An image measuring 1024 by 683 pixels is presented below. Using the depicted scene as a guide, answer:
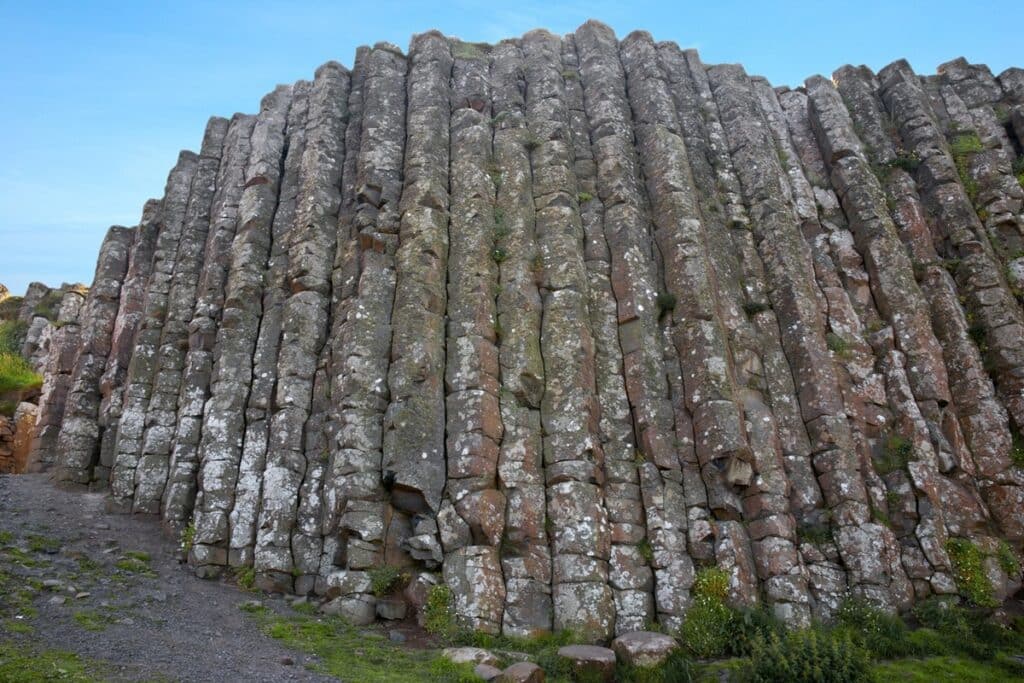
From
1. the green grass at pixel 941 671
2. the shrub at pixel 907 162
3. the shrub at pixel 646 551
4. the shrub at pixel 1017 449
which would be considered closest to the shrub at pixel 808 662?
the green grass at pixel 941 671

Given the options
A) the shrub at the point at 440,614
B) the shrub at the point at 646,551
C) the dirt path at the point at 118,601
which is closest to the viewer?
the dirt path at the point at 118,601

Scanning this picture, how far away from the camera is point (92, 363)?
24453 millimetres

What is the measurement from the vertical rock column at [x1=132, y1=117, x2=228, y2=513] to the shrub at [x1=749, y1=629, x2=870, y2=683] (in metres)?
15.6

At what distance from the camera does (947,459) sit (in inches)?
742

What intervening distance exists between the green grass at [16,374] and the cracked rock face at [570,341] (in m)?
4.39

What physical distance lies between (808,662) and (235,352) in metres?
16.0

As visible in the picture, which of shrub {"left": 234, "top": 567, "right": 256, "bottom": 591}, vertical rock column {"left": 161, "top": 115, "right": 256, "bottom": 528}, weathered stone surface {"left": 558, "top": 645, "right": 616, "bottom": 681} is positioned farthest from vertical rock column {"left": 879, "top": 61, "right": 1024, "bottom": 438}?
vertical rock column {"left": 161, "top": 115, "right": 256, "bottom": 528}

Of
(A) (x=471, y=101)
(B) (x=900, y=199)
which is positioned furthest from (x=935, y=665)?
(A) (x=471, y=101)

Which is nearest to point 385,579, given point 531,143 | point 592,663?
point 592,663

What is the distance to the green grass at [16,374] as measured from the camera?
3025 centimetres

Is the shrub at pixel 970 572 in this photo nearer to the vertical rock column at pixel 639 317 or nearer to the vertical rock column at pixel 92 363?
the vertical rock column at pixel 639 317

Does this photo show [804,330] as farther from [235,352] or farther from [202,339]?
[202,339]

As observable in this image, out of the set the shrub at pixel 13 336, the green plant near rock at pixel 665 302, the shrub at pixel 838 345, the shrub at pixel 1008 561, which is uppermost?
the shrub at pixel 13 336

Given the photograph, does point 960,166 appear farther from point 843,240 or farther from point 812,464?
point 812,464
